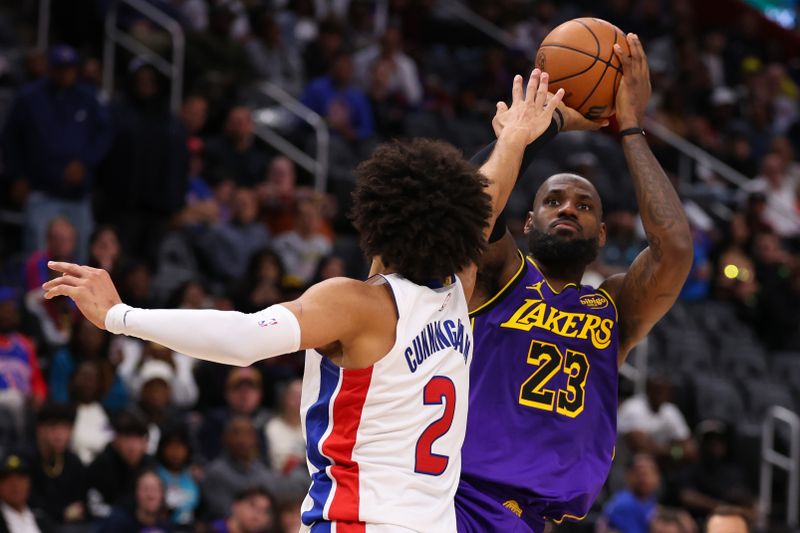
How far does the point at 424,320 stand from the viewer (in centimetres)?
407

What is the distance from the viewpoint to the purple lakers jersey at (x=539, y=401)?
4.96m

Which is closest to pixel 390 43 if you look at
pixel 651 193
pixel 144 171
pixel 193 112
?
pixel 193 112

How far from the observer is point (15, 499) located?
26.1 feet

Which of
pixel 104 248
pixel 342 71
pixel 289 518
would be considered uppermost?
pixel 342 71

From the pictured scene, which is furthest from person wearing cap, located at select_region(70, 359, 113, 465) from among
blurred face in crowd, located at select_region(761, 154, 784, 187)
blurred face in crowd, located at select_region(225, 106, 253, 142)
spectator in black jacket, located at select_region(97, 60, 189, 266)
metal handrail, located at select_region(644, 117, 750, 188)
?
blurred face in crowd, located at select_region(761, 154, 784, 187)

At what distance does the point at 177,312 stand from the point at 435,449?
2.93ft

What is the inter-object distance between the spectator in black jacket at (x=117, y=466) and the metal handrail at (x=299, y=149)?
4.51m

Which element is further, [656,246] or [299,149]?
[299,149]

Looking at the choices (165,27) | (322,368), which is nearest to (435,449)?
(322,368)

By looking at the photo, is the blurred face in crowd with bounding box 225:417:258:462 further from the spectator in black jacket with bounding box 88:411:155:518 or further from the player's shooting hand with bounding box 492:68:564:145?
the player's shooting hand with bounding box 492:68:564:145

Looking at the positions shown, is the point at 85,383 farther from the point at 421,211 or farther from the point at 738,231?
the point at 738,231

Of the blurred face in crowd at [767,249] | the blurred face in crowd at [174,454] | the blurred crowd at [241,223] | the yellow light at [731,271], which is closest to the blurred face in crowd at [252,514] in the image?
the blurred crowd at [241,223]

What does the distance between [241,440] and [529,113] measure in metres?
4.89

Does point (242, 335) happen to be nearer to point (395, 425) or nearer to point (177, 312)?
point (177, 312)
